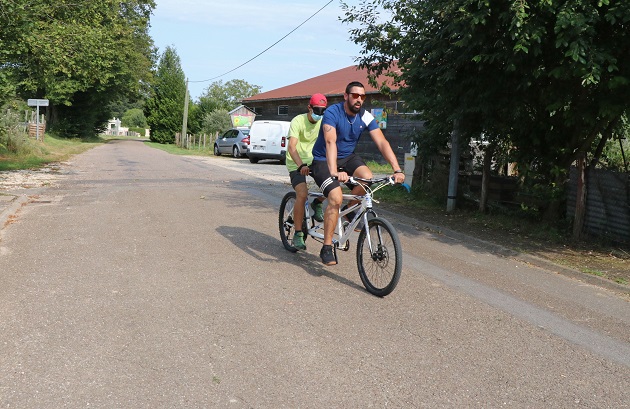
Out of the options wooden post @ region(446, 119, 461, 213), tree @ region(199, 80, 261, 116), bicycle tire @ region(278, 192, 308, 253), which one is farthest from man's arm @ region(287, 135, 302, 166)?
tree @ region(199, 80, 261, 116)

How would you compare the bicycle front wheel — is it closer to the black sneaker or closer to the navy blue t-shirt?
the black sneaker

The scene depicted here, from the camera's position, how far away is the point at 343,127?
6.20 meters

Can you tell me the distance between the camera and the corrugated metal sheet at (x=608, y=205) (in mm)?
8602

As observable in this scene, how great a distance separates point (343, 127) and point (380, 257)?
1.38 metres

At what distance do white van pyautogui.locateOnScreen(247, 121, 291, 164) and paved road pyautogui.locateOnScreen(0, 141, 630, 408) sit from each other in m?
20.8

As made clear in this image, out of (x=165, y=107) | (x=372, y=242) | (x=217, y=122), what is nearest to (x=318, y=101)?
(x=372, y=242)

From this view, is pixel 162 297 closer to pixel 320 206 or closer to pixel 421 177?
pixel 320 206

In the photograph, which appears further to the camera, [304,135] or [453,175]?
[453,175]

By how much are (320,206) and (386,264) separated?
1.68m

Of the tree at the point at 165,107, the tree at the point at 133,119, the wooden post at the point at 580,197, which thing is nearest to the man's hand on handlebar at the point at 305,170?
the wooden post at the point at 580,197

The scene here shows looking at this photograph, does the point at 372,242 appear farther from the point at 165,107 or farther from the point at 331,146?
the point at 165,107

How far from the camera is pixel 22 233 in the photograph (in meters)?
8.35

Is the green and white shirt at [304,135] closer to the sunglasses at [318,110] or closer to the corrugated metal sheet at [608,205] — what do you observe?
the sunglasses at [318,110]

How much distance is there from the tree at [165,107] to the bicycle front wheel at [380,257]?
6652cm
